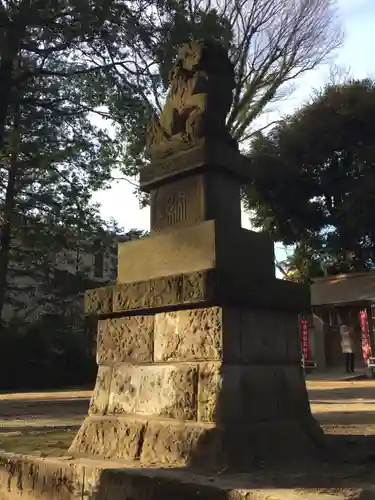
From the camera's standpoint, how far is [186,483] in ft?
9.72

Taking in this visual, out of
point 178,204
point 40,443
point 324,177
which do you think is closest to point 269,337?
point 178,204

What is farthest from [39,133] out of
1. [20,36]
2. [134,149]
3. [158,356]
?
[158,356]

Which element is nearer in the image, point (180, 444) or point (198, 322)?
point (180, 444)

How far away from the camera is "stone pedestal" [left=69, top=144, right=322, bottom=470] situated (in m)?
3.61

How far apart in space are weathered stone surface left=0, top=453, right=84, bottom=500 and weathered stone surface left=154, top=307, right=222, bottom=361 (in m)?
0.97

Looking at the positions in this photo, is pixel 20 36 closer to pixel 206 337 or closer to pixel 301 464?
pixel 206 337

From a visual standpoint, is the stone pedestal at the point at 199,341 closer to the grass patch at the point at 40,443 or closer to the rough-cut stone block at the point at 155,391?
the rough-cut stone block at the point at 155,391

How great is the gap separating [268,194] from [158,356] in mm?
20316

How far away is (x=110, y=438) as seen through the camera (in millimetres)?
4027

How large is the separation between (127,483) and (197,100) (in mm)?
2852

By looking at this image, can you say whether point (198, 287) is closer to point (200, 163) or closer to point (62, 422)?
point (200, 163)

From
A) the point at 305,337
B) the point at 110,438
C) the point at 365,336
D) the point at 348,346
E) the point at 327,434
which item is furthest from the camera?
the point at 305,337

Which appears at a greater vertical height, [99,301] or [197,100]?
[197,100]

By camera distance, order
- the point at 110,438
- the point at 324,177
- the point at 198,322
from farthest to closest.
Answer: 1. the point at 324,177
2. the point at 110,438
3. the point at 198,322
